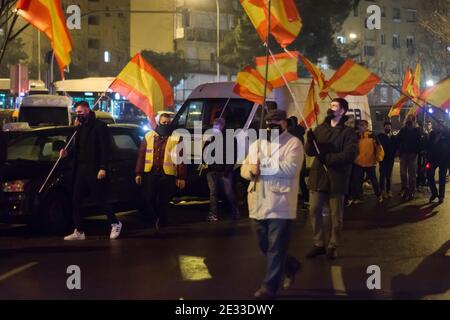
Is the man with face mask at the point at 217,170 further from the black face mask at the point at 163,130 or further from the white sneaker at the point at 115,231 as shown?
the white sneaker at the point at 115,231

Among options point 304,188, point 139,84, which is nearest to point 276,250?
point 139,84

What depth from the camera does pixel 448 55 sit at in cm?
4369

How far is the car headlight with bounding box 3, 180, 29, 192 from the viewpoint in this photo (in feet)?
34.7

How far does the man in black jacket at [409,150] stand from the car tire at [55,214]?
7754 mm

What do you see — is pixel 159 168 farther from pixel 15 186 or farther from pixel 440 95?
pixel 440 95

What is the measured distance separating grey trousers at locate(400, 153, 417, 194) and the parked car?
636 centimetres

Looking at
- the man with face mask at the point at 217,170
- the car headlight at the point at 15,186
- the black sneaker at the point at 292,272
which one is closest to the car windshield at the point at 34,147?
the car headlight at the point at 15,186

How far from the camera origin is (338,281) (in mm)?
7836

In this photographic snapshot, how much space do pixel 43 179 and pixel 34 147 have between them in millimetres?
935

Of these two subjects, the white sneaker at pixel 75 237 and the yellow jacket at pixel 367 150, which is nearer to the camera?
the white sneaker at pixel 75 237

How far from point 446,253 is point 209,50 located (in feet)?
189

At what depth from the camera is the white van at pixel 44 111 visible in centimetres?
2550

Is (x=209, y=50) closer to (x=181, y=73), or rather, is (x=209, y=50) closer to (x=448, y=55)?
(x=181, y=73)

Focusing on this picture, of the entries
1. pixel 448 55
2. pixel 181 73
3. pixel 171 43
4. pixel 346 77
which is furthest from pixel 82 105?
pixel 171 43
